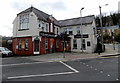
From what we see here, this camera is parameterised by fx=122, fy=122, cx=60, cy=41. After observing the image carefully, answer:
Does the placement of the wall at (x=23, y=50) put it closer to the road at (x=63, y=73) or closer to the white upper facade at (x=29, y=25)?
the white upper facade at (x=29, y=25)

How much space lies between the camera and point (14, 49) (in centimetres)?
2533

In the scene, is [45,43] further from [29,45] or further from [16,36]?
[16,36]

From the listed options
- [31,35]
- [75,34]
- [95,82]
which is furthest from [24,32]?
[95,82]

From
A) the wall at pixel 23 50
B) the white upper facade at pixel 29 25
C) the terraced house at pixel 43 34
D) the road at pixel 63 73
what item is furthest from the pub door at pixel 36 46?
the road at pixel 63 73

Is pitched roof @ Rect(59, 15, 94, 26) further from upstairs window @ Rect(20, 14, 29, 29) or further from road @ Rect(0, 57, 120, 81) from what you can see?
road @ Rect(0, 57, 120, 81)

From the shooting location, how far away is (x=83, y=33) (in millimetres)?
27672

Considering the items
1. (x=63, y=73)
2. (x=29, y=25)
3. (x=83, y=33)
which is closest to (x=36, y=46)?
(x=29, y=25)

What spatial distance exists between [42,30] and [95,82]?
18996 mm

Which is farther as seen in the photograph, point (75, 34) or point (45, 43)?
point (75, 34)

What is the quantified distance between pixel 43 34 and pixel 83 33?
9.47 metres

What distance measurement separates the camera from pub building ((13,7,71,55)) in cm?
2294

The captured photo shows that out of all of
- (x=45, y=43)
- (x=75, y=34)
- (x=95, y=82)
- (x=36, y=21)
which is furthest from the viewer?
(x=75, y=34)

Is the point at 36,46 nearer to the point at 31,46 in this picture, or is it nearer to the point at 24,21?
the point at 31,46

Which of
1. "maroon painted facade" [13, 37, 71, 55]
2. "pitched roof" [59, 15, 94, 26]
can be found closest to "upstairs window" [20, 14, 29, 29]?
"maroon painted facade" [13, 37, 71, 55]
